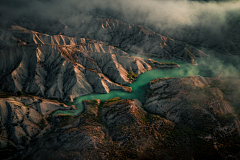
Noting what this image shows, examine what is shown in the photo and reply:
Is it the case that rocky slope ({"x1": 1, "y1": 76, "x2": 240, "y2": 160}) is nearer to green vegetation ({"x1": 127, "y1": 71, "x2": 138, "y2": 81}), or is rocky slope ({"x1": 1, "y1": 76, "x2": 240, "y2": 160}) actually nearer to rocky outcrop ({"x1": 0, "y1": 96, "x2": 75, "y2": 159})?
rocky outcrop ({"x1": 0, "y1": 96, "x2": 75, "y2": 159})

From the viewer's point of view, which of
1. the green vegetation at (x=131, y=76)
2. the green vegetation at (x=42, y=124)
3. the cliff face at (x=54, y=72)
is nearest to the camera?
the green vegetation at (x=42, y=124)

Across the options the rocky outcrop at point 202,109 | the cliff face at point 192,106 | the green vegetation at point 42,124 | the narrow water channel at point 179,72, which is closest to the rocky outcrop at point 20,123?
the green vegetation at point 42,124

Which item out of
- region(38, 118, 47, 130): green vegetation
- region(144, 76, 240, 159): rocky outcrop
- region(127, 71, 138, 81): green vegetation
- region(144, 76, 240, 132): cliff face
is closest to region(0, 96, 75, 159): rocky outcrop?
region(38, 118, 47, 130): green vegetation

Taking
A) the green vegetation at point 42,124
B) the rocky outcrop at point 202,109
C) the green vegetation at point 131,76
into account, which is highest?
the rocky outcrop at point 202,109

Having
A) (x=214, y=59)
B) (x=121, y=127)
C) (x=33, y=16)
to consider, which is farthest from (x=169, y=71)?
(x=33, y=16)

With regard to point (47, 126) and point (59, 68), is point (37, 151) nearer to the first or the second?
point (47, 126)

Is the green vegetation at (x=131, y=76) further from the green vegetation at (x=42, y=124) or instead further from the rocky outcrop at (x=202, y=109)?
the green vegetation at (x=42, y=124)

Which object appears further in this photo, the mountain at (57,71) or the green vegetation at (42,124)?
the mountain at (57,71)

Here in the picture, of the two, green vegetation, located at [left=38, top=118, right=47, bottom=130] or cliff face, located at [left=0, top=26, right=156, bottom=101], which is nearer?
green vegetation, located at [left=38, top=118, right=47, bottom=130]

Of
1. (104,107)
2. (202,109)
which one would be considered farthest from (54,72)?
(202,109)

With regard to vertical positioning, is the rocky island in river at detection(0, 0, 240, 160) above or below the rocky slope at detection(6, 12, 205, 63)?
below
